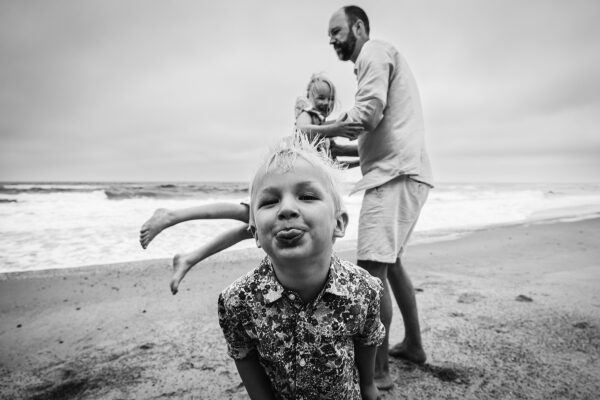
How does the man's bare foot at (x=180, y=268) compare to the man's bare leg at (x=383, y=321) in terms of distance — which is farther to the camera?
the man's bare foot at (x=180, y=268)

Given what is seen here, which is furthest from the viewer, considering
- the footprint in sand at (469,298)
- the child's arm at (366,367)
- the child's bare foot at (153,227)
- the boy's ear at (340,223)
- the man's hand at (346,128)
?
the footprint in sand at (469,298)

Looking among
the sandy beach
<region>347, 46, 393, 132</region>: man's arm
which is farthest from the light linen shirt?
the sandy beach

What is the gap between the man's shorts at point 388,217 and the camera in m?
2.09

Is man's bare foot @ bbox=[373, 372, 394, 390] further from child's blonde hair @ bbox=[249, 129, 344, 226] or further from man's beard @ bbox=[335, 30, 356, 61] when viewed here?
man's beard @ bbox=[335, 30, 356, 61]

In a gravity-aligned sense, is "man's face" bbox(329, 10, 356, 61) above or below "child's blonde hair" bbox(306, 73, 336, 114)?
above

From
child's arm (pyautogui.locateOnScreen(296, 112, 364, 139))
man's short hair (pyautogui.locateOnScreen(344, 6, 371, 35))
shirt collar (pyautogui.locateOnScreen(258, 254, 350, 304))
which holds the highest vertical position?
man's short hair (pyautogui.locateOnScreen(344, 6, 371, 35))

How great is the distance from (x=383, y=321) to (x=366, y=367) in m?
0.49

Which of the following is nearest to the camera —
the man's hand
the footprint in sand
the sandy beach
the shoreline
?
the man's hand

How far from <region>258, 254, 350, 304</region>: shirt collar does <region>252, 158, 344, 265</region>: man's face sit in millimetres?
86

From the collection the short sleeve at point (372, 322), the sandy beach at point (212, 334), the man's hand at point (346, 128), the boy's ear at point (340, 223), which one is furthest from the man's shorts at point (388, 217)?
the sandy beach at point (212, 334)

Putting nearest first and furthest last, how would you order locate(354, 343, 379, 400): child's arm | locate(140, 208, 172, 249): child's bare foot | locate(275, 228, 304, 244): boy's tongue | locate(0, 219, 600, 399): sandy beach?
locate(275, 228, 304, 244): boy's tongue, locate(354, 343, 379, 400): child's arm, locate(0, 219, 600, 399): sandy beach, locate(140, 208, 172, 249): child's bare foot

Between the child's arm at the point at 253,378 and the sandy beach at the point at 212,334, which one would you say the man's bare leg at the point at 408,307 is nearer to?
the sandy beach at the point at 212,334

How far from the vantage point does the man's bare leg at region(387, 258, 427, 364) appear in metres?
2.39

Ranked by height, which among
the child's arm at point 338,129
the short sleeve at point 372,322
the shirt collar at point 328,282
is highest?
the child's arm at point 338,129
